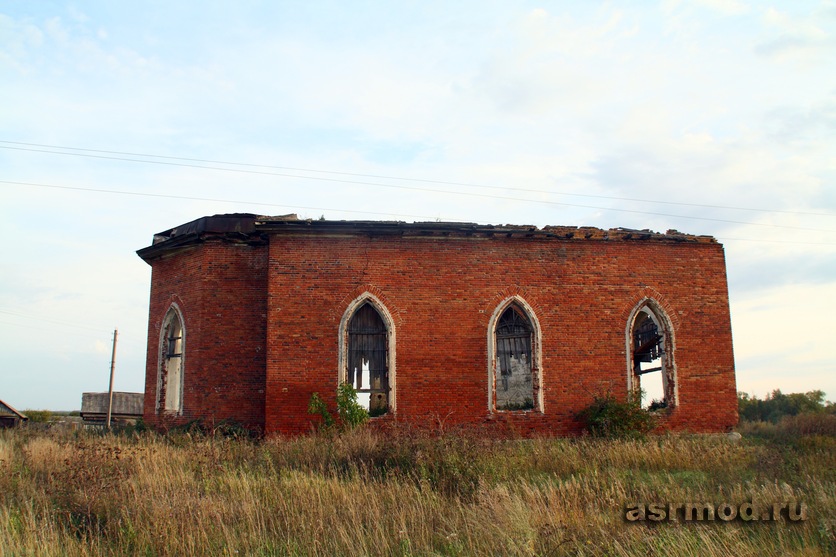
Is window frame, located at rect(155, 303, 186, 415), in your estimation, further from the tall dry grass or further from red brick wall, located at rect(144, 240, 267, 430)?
the tall dry grass

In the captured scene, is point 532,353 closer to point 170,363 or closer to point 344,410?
point 344,410

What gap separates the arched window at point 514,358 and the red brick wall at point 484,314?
0.32m

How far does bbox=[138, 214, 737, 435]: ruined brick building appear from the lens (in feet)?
47.0

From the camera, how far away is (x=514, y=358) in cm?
1534

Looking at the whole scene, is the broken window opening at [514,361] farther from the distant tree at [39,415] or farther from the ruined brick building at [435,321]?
the distant tree at [39,415]

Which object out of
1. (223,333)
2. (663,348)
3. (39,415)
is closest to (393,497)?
(223,333)

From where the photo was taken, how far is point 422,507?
730cm

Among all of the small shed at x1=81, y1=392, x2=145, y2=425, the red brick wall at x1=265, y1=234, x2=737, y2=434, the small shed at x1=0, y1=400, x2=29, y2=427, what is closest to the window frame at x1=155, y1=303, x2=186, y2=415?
the red brick wall at x1=265, y1=234, x2=737, y2=434

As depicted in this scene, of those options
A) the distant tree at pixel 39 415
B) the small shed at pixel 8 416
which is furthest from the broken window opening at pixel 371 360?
the distant tree at pixel 39 415

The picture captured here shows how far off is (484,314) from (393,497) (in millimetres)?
7749

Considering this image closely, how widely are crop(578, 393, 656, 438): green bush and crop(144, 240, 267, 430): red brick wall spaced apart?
7243 millimetres

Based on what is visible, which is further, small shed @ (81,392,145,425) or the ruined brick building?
small shed @ (81,392,145,425)

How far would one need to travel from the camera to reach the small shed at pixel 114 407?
31.2m

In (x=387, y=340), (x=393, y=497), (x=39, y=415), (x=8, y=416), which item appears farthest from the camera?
(x=39, y=415)
